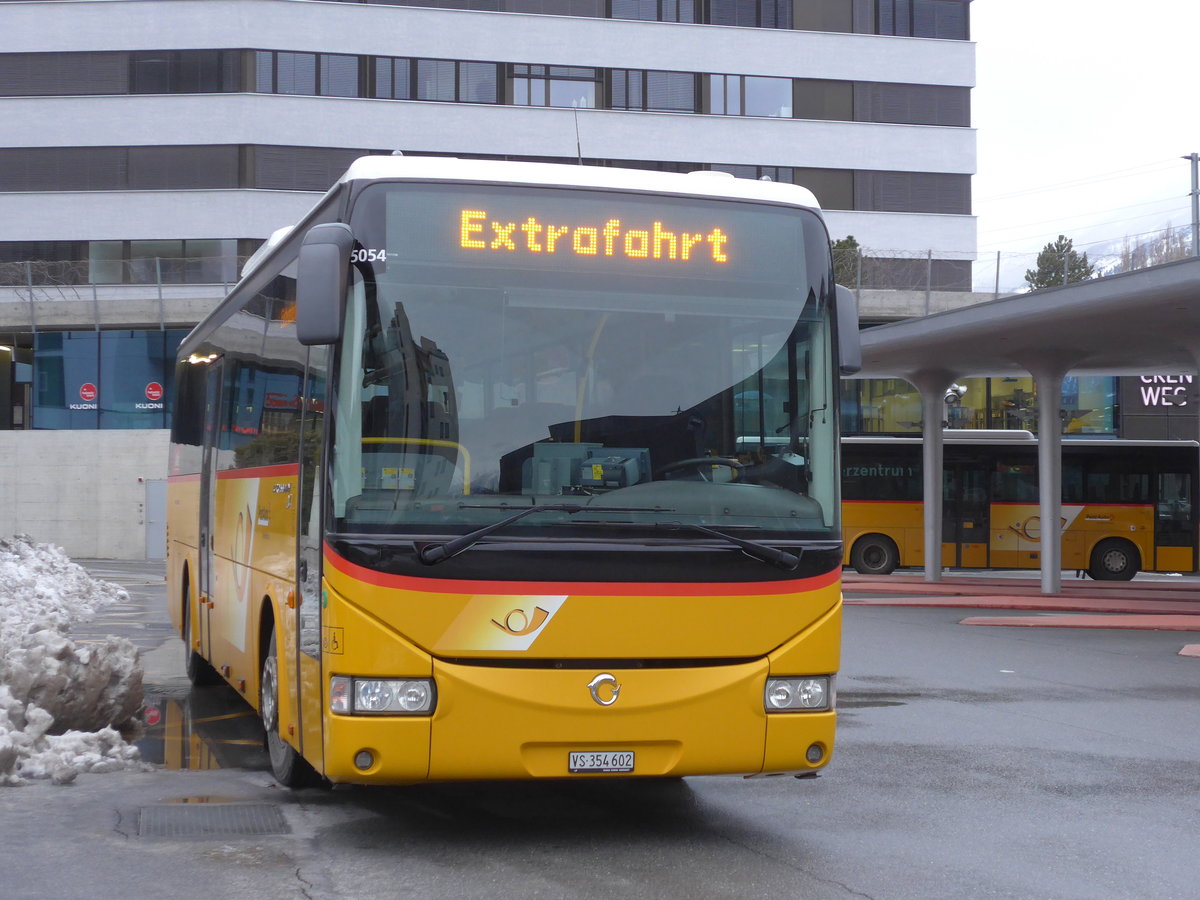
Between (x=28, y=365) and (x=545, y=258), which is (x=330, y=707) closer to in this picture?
(x=545, y=258)

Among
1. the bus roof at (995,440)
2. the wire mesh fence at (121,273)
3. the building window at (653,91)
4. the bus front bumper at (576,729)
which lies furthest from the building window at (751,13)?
the bus front bumper at (576,729)

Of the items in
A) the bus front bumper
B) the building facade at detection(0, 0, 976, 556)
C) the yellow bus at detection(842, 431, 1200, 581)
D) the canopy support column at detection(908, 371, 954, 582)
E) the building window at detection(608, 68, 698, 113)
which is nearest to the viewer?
the bus front bumper

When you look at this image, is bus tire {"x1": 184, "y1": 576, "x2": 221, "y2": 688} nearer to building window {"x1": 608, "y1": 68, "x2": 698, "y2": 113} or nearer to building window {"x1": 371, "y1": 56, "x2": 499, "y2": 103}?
building window {"x1": 371, "y1": 56, "x2": 499, "y2": 103}

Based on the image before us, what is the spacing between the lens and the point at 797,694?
22.3 feet

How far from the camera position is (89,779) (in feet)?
27.2

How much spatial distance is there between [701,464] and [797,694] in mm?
1149

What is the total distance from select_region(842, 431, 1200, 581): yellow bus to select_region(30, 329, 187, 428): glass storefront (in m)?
17.2

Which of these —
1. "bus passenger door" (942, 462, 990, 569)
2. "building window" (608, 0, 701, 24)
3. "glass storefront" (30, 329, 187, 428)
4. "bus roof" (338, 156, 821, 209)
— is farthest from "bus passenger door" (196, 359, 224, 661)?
"building window" (608, 0, 701, 24)

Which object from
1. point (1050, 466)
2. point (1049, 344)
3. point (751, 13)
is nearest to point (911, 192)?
point (751, 13)

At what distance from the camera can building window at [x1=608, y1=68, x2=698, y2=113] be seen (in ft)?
143

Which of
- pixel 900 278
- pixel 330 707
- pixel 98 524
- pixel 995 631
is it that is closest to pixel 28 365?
pixel 98 524

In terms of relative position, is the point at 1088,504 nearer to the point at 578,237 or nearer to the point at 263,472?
the point at 263,472

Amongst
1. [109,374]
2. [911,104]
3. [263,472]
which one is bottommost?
[263,472]

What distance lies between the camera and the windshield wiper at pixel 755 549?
663 cm
